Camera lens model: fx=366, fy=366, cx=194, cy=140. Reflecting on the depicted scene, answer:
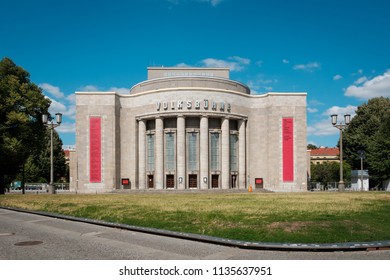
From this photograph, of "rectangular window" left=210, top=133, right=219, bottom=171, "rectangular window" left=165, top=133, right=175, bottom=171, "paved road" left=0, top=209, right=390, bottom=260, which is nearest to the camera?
"paved road" left=0, top=209, right=390, bottom=260

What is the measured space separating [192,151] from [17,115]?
31856mm

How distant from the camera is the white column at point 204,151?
212 ft

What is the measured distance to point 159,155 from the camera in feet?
Result: 216

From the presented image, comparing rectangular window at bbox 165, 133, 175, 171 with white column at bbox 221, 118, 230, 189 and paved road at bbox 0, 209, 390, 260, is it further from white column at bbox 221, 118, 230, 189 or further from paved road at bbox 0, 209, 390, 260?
paved road at bbox 0, 209, 390, 260

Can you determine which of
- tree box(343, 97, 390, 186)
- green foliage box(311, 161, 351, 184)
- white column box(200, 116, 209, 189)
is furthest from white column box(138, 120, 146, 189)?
green foliage box(311, 161, 351, 184)

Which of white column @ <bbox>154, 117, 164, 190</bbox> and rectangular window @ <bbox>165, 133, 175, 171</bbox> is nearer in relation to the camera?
white column @ <bbox>154, 117, 164, 190</bbox>

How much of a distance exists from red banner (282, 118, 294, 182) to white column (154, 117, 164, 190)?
22220mm

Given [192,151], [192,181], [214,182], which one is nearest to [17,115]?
[192,151]

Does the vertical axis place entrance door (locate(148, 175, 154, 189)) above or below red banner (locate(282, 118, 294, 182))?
below

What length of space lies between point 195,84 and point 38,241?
57127 millimetres

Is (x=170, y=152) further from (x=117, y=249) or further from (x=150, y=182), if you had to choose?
(x=117, y=249)

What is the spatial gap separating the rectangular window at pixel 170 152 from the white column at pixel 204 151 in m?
5.37

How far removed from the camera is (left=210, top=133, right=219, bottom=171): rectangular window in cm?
6688

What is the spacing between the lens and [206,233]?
13.0 meters
